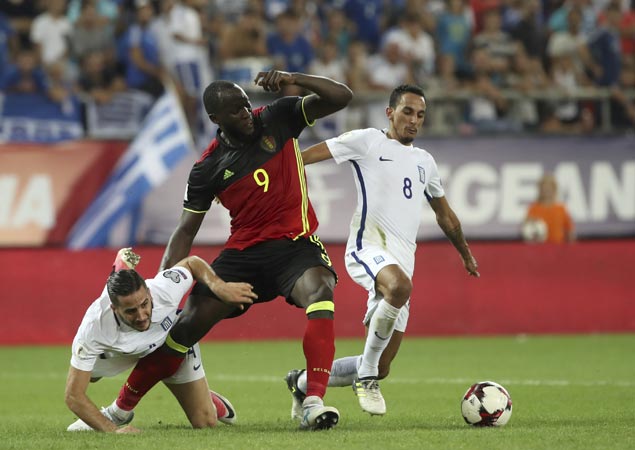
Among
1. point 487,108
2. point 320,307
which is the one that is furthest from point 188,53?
point 320,307

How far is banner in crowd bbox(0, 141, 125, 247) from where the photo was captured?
53.1 feet

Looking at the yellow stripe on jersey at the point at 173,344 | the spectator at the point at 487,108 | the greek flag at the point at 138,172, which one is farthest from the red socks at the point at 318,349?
the spectator at the point at 487,108

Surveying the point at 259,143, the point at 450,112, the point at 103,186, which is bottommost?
the point at 103,186

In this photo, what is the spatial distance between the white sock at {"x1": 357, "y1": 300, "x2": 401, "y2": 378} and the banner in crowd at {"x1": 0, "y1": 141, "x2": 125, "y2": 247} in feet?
27.4

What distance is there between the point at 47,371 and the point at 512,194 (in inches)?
292

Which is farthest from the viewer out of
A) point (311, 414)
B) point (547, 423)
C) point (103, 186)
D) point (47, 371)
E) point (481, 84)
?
point (481, 84)

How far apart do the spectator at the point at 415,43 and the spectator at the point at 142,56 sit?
348cm

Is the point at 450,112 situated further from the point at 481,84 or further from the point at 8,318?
the point at 8,318

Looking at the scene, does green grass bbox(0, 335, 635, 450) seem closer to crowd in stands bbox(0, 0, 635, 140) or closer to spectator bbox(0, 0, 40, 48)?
crowd in stands bbox(0, 0, 635, 140)

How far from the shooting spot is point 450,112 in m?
17.3

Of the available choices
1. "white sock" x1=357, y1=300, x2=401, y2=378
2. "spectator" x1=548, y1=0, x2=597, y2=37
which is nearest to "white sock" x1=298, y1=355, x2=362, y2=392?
"white sock" x1=357, y1=300, x2=401, y2=378

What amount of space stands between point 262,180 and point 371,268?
3.98 feet

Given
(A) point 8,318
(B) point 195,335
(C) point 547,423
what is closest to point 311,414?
(B) point 195,335

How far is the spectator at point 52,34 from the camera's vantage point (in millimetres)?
16891
